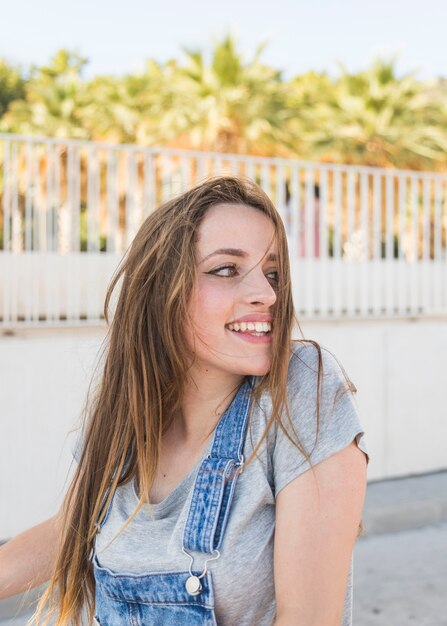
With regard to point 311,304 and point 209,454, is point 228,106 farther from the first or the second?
point 209,454

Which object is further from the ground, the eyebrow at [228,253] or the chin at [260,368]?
the eyebrow at [228,253]

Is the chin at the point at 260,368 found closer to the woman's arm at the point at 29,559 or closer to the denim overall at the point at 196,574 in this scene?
the denim overall at the point at 196,574

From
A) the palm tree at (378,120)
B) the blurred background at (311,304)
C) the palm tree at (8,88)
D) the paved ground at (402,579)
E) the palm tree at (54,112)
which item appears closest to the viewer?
the paved ground at (402,579)

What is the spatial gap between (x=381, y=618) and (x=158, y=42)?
31074 millimetres

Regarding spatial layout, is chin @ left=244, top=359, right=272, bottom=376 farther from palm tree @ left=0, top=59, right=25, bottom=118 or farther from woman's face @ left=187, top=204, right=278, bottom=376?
palm tree @ left=0, top=59, right=25, bottom=118

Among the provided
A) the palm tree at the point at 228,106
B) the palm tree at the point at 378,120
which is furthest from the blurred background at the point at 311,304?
the palm tree at the point at 378,120

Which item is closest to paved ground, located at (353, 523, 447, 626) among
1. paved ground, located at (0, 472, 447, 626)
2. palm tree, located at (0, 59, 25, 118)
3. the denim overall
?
paved ground, located at (0, 472, 447, 626)

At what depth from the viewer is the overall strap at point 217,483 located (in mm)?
1312

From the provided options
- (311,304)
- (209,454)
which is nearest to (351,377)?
(311,304)

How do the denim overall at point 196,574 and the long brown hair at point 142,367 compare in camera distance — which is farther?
the long brown hair at point 142,367

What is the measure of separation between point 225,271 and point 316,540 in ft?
1.53

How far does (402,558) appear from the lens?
5277mm

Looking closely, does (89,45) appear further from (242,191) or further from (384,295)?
(242,191)

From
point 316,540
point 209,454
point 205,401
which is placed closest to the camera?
point 316,540
